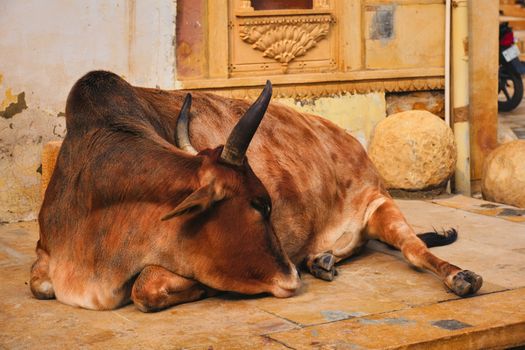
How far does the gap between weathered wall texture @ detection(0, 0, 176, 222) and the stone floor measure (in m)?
1.57

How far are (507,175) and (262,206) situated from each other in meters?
3.94

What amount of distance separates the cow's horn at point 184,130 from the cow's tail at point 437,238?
1.71 metres

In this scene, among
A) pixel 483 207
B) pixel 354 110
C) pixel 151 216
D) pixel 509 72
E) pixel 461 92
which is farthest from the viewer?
pixel 509 72

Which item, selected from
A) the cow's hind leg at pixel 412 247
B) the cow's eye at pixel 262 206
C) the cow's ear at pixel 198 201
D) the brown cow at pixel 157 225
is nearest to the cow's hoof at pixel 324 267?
the cow's hind leg at pixel 412 247

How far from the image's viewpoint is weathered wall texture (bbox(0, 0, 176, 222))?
8.09 metres

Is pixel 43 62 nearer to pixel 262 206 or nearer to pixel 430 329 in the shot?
pixel 262 206

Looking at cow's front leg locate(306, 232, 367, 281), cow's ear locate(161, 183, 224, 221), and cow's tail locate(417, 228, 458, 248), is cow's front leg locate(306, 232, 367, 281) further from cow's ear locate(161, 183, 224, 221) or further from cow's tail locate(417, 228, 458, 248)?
cow's ear locate(161, 183, 224, 221)

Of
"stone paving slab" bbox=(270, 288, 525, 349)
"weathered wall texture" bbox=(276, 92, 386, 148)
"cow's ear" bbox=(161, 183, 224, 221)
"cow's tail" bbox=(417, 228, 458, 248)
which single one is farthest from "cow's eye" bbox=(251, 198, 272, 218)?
"weathered wall texture" bbox=(276, 92, 386, 148)

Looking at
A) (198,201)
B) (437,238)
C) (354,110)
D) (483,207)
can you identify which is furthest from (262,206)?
(354,110)

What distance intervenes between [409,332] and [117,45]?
3993 mm

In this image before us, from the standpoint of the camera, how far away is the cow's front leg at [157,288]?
552 cm

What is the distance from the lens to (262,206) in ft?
18.2

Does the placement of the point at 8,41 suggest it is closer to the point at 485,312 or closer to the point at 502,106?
the point at 485,312

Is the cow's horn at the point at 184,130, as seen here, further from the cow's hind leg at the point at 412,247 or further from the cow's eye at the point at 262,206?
the cow's hind leg at the point at 412,247
